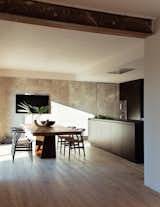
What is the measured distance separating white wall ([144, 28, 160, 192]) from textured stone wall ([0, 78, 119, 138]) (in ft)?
18.7

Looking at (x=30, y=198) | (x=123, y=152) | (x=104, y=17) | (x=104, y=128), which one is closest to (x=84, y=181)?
(x=30, y=198)

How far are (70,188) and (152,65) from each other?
7.24ft

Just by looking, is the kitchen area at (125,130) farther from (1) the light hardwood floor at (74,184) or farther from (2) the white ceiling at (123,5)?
(2) the white ceiling at (123,5)

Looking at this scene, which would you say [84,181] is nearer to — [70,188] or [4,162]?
[70,188]

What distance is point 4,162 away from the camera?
5.40 meters

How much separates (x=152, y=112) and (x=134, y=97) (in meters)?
6.24

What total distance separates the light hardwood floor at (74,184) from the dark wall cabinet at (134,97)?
4.21 m

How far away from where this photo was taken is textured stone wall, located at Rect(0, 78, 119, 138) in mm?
8656

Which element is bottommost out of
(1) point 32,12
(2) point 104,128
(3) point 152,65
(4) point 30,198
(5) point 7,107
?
(4) point 30,198

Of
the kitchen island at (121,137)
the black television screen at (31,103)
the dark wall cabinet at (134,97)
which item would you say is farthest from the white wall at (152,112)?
the dark wall cabinet at (134,97)

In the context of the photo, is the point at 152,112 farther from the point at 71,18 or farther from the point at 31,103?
the point at 31,103

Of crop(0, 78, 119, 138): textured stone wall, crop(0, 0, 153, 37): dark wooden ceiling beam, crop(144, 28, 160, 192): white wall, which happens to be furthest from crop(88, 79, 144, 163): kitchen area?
crop(0, 0, 153, 37): dark wooden ceiling beam

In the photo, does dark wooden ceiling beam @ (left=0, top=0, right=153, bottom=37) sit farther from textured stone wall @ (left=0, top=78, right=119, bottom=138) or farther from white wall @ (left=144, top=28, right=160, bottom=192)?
textured stone wall @ (left=0, top=78, right=119, bottom=138)

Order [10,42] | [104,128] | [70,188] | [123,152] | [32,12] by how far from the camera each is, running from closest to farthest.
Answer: [32,12] < [70,188] < [10,42] < [123,152] < [104,128]
